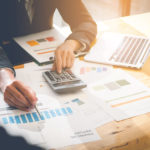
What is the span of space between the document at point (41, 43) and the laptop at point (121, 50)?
19 cm

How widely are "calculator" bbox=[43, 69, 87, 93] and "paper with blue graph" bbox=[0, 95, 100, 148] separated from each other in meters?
0.08

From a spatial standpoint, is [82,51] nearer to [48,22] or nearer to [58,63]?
[58,63]

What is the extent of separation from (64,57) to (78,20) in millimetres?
426

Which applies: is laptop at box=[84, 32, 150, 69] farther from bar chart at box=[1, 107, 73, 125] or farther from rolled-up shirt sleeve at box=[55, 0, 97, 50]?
bar chart at box=[1, 107, 73, 125]

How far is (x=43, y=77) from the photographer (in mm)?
1172

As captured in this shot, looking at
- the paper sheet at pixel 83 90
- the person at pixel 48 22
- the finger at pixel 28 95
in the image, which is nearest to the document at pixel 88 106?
the paper sheet at pixel 83 90

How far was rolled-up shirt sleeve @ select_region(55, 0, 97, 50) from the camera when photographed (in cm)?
145

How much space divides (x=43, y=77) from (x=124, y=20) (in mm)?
822

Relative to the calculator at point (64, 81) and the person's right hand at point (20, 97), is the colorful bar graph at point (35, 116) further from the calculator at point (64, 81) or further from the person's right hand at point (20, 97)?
the calculator at point (64, 81)

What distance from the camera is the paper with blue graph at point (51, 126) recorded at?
833 millimetres

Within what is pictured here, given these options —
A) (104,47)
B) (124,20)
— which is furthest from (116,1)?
(104,47)

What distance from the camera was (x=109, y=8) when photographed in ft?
13.1

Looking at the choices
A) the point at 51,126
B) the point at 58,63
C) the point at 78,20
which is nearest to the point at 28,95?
the point at 51,126

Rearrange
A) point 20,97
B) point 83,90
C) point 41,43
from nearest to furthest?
point 20,97 < point 83,90 < point 41,43
